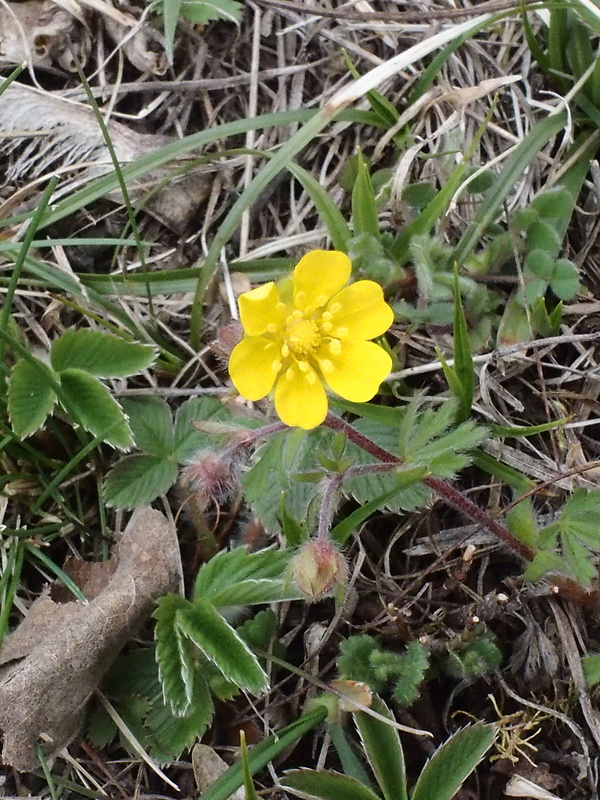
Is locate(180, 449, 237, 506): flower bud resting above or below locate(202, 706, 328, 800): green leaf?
above

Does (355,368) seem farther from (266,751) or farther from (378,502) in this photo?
(266,751)

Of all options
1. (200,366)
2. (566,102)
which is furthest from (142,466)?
(566,102)

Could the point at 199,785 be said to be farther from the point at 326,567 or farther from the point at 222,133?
the point at 222,133

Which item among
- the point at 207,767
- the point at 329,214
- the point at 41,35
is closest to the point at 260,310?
the point at 329,214

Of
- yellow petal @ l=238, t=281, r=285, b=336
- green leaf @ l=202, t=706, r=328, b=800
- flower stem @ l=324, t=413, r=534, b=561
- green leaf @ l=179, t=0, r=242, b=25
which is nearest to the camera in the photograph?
yellow petal @ l=238, t=281, r=285, b=336

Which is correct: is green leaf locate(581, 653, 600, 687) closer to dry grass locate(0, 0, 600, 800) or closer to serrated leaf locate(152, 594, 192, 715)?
dry grass locate(0, 0, 600, 800)

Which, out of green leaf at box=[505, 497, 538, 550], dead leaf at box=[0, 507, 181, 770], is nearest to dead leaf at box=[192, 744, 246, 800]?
dead leaf at box=[0, 507, 181, 770]
